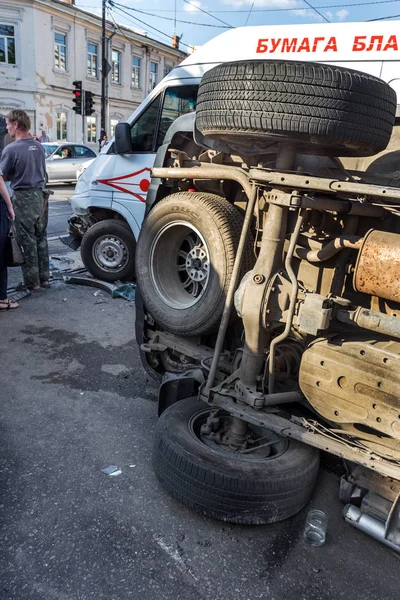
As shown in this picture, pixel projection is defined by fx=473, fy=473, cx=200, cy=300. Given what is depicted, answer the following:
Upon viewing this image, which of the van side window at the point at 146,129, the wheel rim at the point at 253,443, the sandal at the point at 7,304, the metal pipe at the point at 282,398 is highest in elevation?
the van side window at the point at 146,129

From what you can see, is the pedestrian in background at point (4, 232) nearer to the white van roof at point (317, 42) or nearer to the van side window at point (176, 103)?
the van side window at point (176, 103)

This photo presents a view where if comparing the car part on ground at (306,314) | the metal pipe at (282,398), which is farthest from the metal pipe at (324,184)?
the metal pipe at (282,398)

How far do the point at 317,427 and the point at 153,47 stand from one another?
35800 millimetres

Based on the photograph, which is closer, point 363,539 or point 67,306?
point 363,539

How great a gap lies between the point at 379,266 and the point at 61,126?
1174 inches

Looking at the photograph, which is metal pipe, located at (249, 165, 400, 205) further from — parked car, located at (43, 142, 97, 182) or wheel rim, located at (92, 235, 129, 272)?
parked car, located at (43, 142, 97, 182)

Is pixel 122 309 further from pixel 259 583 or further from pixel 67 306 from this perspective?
pixel 259 583

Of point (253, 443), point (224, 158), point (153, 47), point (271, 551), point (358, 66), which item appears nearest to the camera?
point (271, 551)

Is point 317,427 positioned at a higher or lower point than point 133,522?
higher

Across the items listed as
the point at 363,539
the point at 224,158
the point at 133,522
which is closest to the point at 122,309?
the point at 224,158

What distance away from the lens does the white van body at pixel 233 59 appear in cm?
428

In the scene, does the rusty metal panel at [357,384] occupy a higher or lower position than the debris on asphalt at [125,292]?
higher

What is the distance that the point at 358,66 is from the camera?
14.3ft

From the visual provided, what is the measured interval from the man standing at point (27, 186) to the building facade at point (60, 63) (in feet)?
73.0
